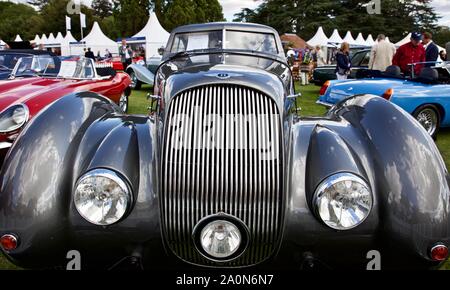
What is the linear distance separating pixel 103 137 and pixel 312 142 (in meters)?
1.34

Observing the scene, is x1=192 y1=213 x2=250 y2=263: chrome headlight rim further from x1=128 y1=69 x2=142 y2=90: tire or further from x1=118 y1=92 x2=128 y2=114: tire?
x1=128 y1=69 x2=142 y2=90: tire

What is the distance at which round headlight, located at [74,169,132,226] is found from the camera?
2.27m

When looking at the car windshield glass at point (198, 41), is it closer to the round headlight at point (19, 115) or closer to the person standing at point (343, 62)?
the round headlight at point (19, 115)

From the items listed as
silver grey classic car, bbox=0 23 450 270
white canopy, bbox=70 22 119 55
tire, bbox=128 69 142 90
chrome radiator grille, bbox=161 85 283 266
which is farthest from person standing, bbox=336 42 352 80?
white canopy, bbox=70 22 119 55

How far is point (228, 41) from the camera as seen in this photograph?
4461 mm

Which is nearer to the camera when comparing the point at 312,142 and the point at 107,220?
the point at 107,220

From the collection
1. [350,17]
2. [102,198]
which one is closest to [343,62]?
[102,198]

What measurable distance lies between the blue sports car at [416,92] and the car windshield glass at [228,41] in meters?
3.01

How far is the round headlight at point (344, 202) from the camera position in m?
2.26

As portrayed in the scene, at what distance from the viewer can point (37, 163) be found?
Result: 248cm
